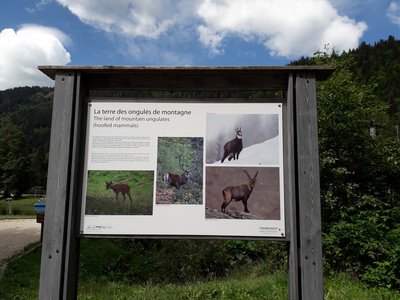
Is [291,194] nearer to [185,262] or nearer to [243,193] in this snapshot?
[243,193]

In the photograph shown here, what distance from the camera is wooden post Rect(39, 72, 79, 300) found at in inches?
120

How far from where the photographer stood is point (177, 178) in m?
3.15

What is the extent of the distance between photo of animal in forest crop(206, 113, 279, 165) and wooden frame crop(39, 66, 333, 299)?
0.15 m

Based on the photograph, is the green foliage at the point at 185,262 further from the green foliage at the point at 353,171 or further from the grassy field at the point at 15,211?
the grassy field at the point at 15,211

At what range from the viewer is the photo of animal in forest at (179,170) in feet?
10.3

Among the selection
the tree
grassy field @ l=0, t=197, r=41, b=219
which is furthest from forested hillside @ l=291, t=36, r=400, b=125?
the tree

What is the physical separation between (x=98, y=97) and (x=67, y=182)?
77 centimetres

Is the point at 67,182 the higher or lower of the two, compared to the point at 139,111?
lower

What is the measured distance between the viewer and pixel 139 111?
10.7ft

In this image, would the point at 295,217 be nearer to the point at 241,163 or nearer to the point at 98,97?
the point at 241,163

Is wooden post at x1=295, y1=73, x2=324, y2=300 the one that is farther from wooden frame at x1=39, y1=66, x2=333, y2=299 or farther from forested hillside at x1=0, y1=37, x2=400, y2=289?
forested hillside at x1=0, y1=37, x2=400, y2=289

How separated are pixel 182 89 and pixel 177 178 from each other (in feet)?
2.60

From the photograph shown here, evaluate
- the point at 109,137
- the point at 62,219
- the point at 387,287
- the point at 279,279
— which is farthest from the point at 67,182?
the point at 387,287

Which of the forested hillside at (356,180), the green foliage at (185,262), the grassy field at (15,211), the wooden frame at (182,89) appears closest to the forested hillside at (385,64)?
the forested hillside at (356,180)
